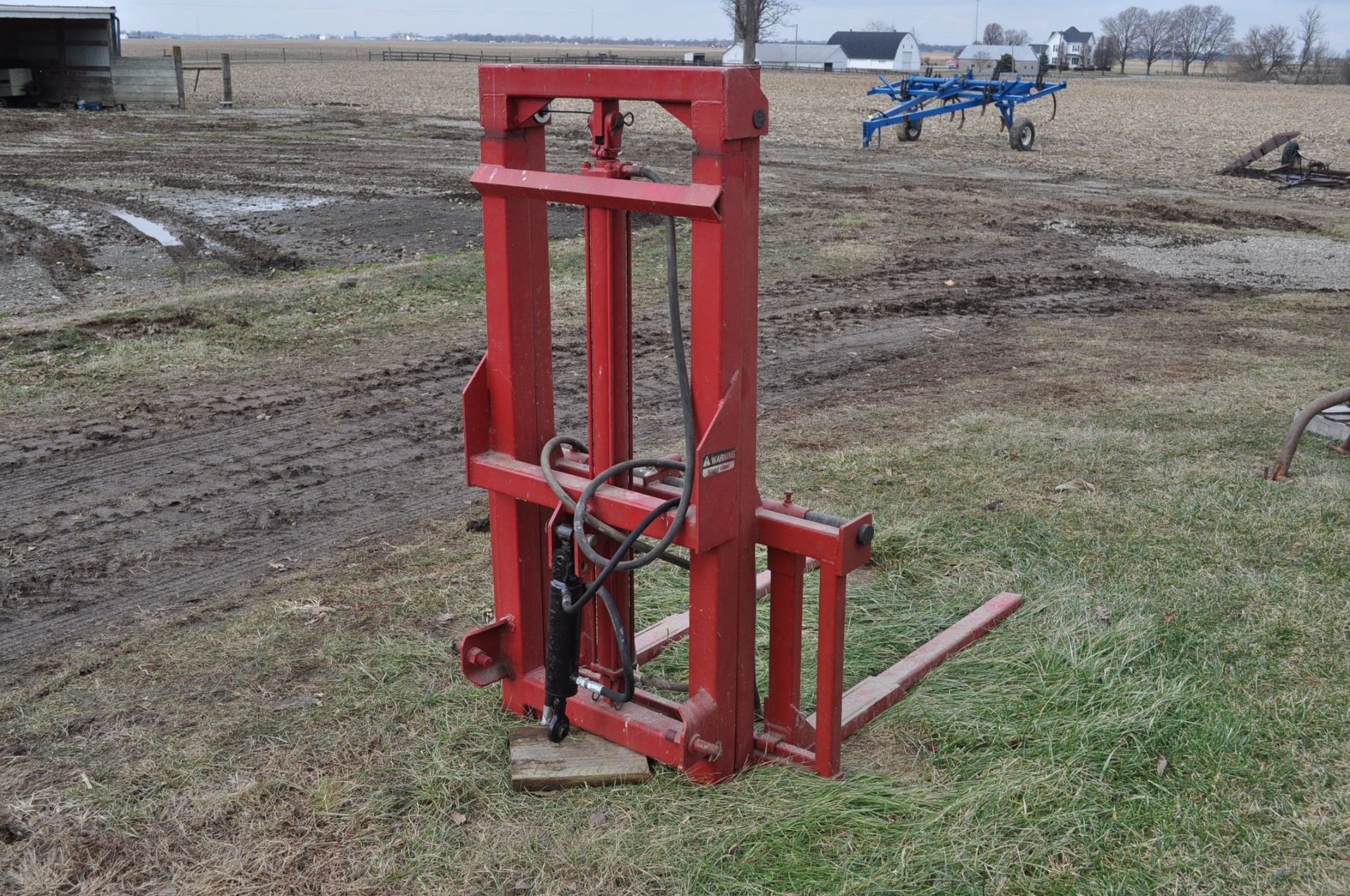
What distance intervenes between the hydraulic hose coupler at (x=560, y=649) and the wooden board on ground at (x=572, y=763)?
0.05m

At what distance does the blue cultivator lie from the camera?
84.5ft

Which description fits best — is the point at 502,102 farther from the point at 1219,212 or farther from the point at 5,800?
the point at 1219,212

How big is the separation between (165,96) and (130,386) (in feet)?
85.5

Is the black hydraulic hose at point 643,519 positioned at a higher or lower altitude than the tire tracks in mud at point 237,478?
higher

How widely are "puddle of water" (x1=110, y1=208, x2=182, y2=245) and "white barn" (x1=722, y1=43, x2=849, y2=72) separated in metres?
87.4

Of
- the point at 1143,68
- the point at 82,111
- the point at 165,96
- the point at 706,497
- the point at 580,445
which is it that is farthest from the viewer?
the point at 1143,68

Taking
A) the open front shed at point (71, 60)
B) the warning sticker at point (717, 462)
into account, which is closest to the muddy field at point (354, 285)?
the warning sticker at point (717, 462)

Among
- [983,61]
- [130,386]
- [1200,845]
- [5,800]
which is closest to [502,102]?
[5,800]

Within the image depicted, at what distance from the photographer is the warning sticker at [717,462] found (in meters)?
3.15

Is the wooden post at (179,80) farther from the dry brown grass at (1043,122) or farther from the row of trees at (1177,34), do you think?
the row of trees at (1177,34)

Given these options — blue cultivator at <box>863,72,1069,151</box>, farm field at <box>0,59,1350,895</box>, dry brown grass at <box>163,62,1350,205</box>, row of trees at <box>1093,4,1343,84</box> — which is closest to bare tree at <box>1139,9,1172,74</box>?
row of trees at <box>1093,4,1343,84</box>

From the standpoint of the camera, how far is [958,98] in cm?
2650

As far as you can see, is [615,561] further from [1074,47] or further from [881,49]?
[1074,47]

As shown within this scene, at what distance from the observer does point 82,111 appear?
93.5 feet
